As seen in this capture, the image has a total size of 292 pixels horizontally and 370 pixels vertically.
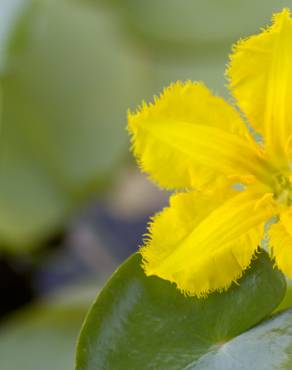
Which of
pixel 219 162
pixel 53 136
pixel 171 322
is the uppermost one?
pixel 53 136

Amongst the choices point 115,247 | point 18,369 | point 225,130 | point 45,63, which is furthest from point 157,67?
point 225,130

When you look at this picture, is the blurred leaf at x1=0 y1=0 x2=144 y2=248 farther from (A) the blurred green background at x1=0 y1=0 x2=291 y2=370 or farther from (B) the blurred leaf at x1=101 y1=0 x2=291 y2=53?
(B) the blurred leaf at x1=101 y1=0 x2=291 y2=53

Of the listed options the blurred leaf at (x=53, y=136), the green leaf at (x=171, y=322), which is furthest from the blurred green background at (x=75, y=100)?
the green leaf at (x=171, y=322)

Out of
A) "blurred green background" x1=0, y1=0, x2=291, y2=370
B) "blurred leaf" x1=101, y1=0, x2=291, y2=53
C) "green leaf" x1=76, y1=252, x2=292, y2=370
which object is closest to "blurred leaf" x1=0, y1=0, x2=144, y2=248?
"blurred green background" x1=0, y1=0, x2=291, y2=370

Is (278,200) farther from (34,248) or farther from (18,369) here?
(34,248)

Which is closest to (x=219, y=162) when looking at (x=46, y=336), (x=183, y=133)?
(x=183, y=133)

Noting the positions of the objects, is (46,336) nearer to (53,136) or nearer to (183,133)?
(53,136)
